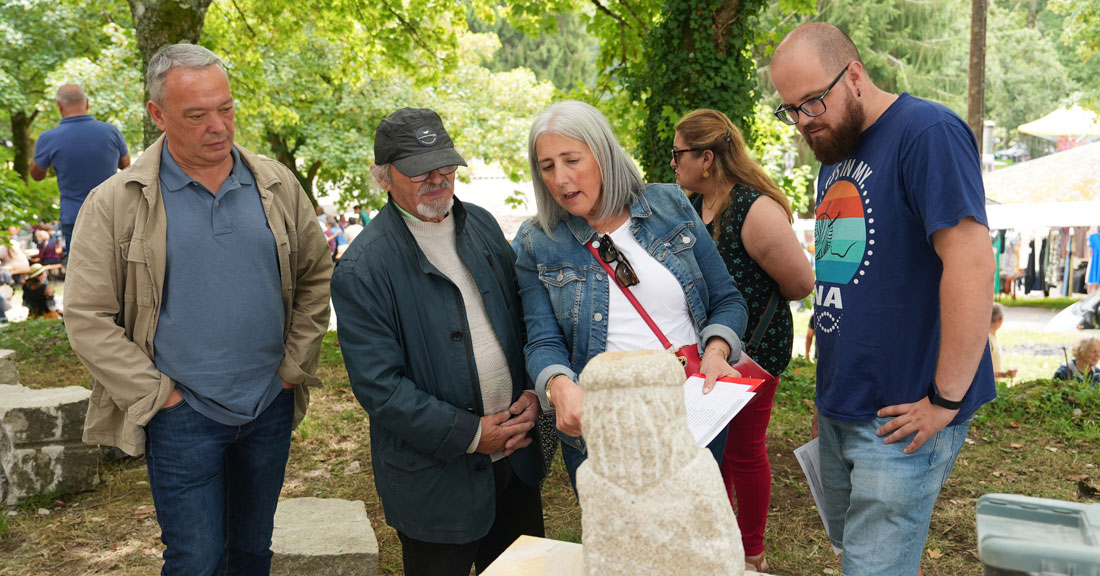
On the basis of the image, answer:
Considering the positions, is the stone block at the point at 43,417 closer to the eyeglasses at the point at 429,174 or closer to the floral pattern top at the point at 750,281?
the eyeglasses at the point at 429,174

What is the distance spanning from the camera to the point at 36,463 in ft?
15.5

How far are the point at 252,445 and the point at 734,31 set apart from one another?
181 inches

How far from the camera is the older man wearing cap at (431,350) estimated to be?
7.54 ft

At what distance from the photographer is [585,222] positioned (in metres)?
2.38

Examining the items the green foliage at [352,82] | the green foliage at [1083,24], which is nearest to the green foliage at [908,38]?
the green foliage at [1083,24]

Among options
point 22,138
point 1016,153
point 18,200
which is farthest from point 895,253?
point 1016,153

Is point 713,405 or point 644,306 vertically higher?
point 644,306

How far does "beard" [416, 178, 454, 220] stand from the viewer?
2390 millimetres

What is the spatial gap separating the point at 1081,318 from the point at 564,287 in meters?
13.3

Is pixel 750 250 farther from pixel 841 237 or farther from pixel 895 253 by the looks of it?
pixel 895 253

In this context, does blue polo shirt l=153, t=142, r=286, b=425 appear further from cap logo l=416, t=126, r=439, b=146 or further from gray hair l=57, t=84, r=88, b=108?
gray hair l=57, t=84, r=88, b=108

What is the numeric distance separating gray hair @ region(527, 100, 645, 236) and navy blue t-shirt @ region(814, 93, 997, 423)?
627 millimetres

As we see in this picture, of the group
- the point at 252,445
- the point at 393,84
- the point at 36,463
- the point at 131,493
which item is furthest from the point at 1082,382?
the point at 393,84

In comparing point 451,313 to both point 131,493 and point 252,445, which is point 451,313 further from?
point 131,493
